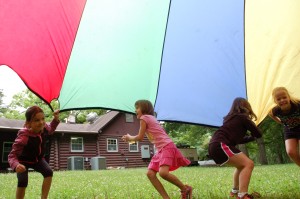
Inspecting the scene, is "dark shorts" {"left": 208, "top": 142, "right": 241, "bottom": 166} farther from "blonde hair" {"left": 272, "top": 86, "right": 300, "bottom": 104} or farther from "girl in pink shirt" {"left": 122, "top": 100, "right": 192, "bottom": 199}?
"blonde hair" {"left": 272, "top": 86, "right": 300, "bottom": 104}

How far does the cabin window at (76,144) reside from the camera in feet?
76.0

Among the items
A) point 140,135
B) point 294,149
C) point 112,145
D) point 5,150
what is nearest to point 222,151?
point 140,135

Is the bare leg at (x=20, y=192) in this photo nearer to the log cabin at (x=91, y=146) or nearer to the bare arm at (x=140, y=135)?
the bare arm at (x=140, y=135)

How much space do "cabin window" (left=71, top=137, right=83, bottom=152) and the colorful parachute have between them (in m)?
19.3

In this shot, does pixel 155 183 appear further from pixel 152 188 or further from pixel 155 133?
pixel 152 188

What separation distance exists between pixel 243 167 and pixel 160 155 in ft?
2.99

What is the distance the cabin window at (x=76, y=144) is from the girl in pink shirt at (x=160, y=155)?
65.6ft

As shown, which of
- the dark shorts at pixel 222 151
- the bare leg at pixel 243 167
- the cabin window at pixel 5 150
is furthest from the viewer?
the cabin window at pixel 5 150

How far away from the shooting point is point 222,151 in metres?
3.53

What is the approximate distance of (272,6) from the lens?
4039 millimetres

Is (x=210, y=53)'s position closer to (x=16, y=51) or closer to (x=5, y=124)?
(x=16, y=51)

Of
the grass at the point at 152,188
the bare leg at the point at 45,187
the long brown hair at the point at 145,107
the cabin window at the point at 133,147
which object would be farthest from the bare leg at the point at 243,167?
the cabin window at the point at 133,147

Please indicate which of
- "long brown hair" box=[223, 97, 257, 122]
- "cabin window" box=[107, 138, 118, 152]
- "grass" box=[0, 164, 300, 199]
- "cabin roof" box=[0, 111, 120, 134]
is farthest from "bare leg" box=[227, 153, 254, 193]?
"cabin window" box=[107, 138, 118, 152]

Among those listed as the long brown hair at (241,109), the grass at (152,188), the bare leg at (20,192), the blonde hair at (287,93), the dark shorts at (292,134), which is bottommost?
the grass at (152,188)
